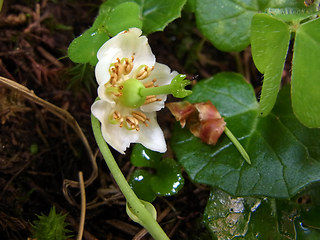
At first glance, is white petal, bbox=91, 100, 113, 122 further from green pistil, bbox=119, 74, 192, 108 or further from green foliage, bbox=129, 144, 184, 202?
green foliage, bbox=129, 144, 184, 202

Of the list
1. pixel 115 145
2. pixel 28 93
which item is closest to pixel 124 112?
pixel 115 145

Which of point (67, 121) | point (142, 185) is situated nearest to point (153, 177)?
point (142, 185)

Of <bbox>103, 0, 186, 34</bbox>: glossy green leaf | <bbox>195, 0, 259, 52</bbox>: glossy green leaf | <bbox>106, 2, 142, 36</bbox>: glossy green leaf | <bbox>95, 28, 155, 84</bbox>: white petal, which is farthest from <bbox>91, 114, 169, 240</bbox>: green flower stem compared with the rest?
<bbox>195, 0, 259, 52</bbox>: glossy green leaf

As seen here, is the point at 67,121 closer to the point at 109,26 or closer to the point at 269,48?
the point at 109,26

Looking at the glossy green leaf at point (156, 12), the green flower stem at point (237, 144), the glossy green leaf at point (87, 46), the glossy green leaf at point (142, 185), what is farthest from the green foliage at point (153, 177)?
the glossy green leaf at point (156, 12)

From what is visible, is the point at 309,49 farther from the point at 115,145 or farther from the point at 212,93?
the point at 115,145

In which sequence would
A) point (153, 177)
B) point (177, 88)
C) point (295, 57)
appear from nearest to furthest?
point (177, 88) → point (295, 57) → point (153, 177)
